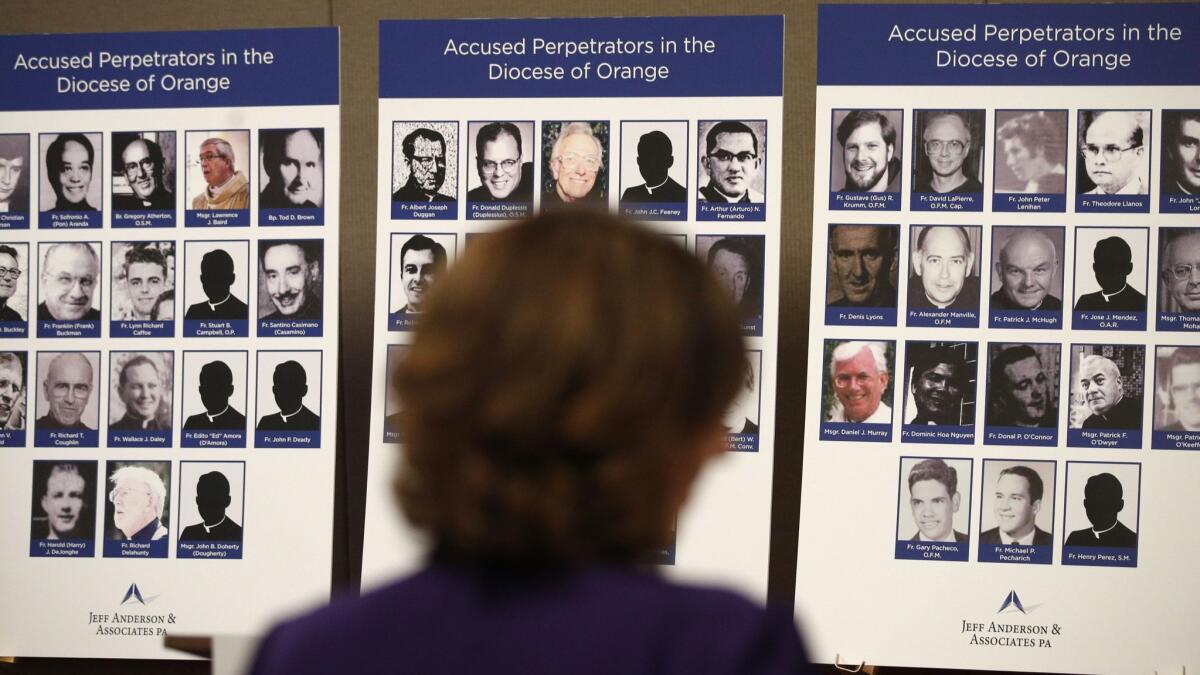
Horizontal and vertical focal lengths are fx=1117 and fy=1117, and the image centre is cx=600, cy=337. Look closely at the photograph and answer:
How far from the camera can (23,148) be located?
3533 mm

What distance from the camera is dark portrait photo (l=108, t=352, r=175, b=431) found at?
11.3ft

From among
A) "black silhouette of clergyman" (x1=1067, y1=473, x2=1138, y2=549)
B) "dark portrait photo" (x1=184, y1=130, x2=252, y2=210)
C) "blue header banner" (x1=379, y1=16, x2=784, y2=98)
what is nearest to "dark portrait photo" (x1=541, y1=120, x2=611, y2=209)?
"blue header banner" (x1=379, y1=16, x2=784, y2=98)

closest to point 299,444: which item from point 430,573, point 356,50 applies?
point 356,50

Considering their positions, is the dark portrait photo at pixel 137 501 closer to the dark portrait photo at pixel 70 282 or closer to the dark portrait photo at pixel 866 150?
the dark portrait photo at pixel 70 282

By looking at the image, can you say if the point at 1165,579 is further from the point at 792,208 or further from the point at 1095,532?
the point at 792,208

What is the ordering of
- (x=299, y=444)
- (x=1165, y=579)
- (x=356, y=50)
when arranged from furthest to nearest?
(x=356, y=50) → (x=299, y=444) → (x=1165, y=579)

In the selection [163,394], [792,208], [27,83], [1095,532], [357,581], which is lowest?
[357,581]

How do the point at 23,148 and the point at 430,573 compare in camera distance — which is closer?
the point at 430,573

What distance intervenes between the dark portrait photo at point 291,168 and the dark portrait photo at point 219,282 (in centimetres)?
18

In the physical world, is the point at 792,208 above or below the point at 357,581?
above

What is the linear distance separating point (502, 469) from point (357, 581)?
2.86 metres

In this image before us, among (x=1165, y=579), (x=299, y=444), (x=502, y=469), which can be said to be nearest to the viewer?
(x=502, y=469)

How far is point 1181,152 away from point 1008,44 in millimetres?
569

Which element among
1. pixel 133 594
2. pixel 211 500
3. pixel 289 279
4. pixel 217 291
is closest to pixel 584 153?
pixel 289 279
